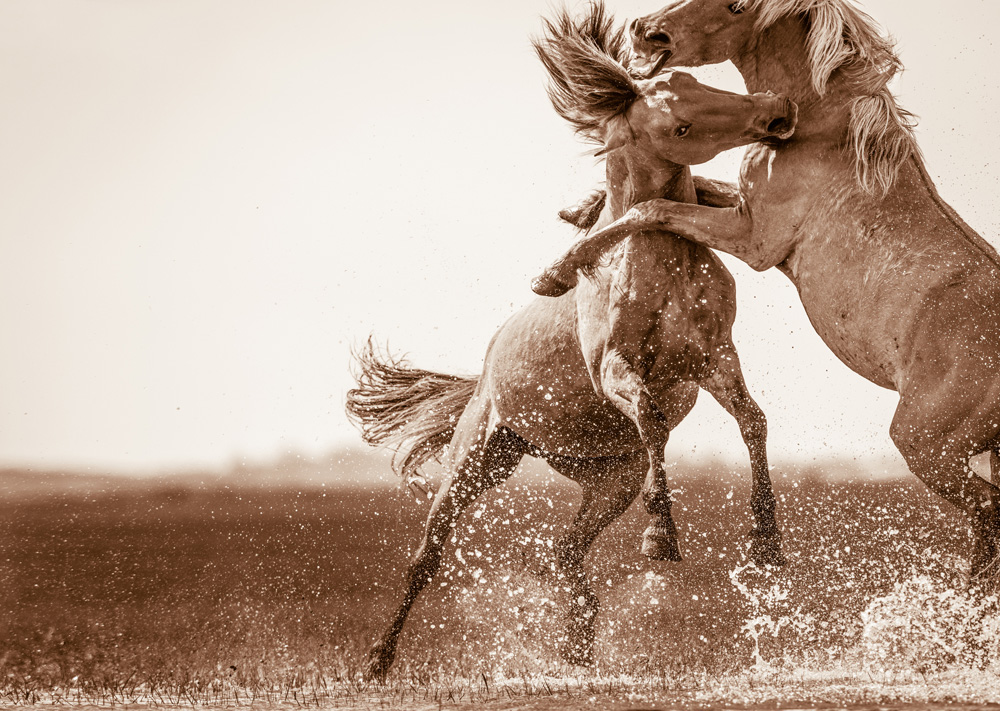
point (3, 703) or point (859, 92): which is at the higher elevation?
point (859, 92)

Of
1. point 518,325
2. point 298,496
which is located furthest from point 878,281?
point 298,496

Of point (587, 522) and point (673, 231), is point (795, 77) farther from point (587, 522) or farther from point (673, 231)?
point (587, 522)

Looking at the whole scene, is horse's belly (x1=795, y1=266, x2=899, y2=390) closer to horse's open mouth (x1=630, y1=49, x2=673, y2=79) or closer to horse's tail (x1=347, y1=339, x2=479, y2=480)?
horse's open mouth (x1=630, y1=49, x2=673, y2=79)

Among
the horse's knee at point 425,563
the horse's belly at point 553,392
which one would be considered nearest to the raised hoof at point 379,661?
the horse's knee at point 425,563

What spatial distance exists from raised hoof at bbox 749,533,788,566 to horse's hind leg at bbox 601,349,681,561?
0.34 metres

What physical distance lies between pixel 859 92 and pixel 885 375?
1093mm

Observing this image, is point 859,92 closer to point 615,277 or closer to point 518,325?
point 615,277

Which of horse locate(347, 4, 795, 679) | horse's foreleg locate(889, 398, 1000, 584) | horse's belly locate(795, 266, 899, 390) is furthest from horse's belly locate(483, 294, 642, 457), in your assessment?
horse's foreleg locate(889, 398, 1000, 584)

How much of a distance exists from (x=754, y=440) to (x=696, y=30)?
5.78 feet

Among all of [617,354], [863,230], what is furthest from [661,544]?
[863,230]

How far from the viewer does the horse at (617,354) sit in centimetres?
443

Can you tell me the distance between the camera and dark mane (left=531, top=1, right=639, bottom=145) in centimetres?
467

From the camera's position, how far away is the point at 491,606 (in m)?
6.24

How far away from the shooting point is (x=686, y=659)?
541cm
